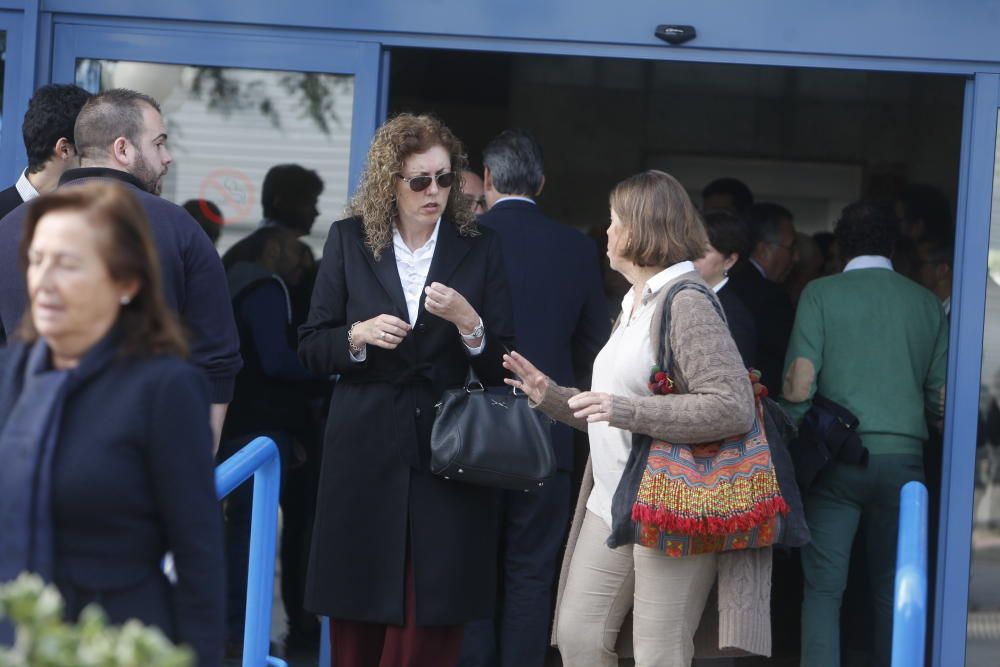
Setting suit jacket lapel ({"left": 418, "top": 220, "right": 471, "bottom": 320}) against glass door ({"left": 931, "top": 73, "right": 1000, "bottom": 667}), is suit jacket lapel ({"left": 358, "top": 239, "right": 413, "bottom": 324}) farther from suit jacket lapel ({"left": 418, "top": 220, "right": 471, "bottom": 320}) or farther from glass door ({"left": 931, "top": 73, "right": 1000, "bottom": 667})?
glass door ({"left": 931, "top": 73, "right": 1000, "bottom": 667})

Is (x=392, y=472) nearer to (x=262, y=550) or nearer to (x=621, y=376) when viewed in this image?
(x=262, y=550)

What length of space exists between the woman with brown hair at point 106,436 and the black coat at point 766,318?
3.28 m

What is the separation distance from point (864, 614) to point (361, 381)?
3.32 meters

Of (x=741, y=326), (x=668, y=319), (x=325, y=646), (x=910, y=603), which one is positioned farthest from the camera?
(x=325, y=646)

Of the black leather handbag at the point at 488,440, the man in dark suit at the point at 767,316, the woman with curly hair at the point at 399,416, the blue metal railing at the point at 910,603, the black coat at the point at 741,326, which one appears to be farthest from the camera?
the man in dark suit at the point at 767,316

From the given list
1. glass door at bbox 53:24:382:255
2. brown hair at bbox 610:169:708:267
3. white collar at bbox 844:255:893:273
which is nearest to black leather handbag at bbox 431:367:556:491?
brown hair at bbox 610:169:708:267

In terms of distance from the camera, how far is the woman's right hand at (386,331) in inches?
140

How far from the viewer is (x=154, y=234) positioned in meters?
3.45

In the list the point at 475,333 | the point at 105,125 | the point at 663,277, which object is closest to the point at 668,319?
the point at 663,277

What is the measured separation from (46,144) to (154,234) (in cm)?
80

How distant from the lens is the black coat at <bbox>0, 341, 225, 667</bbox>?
2.16 meters

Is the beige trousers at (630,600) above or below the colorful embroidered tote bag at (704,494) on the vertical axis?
below

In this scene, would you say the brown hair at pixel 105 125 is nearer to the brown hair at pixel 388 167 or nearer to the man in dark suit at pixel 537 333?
the brown hair at pixel 388 167

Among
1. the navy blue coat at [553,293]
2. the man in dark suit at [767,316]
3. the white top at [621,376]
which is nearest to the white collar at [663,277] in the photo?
the white top at [621,376]
